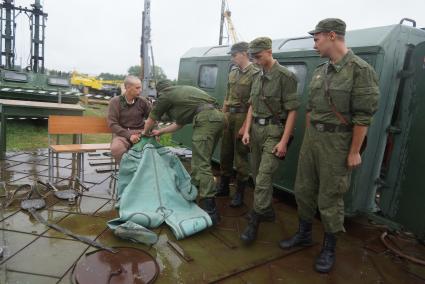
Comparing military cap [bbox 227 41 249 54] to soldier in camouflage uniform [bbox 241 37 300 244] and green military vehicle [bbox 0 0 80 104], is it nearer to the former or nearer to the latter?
soldier in camouflage uniform [bbox 241 37 300 244]

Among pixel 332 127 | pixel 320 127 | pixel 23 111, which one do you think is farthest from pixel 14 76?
pixel 332 127

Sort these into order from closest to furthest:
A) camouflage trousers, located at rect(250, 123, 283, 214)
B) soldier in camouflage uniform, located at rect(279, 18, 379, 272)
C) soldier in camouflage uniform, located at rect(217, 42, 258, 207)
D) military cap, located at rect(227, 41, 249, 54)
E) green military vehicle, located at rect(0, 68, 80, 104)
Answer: soldier in camouflage uniform, located at rect(279, 18, 379, 272) < camouflage trousers, located at rect(250, 123, 283, 214) < military cap, located at rect(227, 41, 249, 54) < soldier in camouflage uniform, located at rect(217, 42, 258, 207) < green military vehicle, located at rect(0, 68, 80, 104)

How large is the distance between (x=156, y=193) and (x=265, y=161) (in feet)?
4.40

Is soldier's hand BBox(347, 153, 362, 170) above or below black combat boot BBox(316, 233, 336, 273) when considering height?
above

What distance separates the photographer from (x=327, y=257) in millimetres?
3156

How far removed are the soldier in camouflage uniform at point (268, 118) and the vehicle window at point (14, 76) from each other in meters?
10.4

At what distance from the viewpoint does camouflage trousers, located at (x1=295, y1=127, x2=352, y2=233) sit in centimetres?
296

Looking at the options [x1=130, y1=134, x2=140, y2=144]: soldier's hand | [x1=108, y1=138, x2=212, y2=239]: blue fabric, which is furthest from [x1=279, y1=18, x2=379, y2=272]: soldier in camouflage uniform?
[x1=130, y1=134, x2=140, y2=144]: soldier's hand

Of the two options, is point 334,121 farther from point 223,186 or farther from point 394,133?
point 223,186

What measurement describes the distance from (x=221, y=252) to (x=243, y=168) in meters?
1.45

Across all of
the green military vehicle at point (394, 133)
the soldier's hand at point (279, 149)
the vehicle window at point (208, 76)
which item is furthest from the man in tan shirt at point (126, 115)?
the green military vehicle at point (394, 133)

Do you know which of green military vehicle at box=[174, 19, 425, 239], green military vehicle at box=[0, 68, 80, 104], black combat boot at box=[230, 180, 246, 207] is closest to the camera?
green military vehicle at box=[174, 19, 425, 239]

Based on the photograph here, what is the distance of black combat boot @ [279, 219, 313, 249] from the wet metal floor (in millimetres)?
68

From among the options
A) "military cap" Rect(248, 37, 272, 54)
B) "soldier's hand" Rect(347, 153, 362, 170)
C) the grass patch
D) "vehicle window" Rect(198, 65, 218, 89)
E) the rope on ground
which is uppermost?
"military cap" Rect(248, 37, 272, 54)
